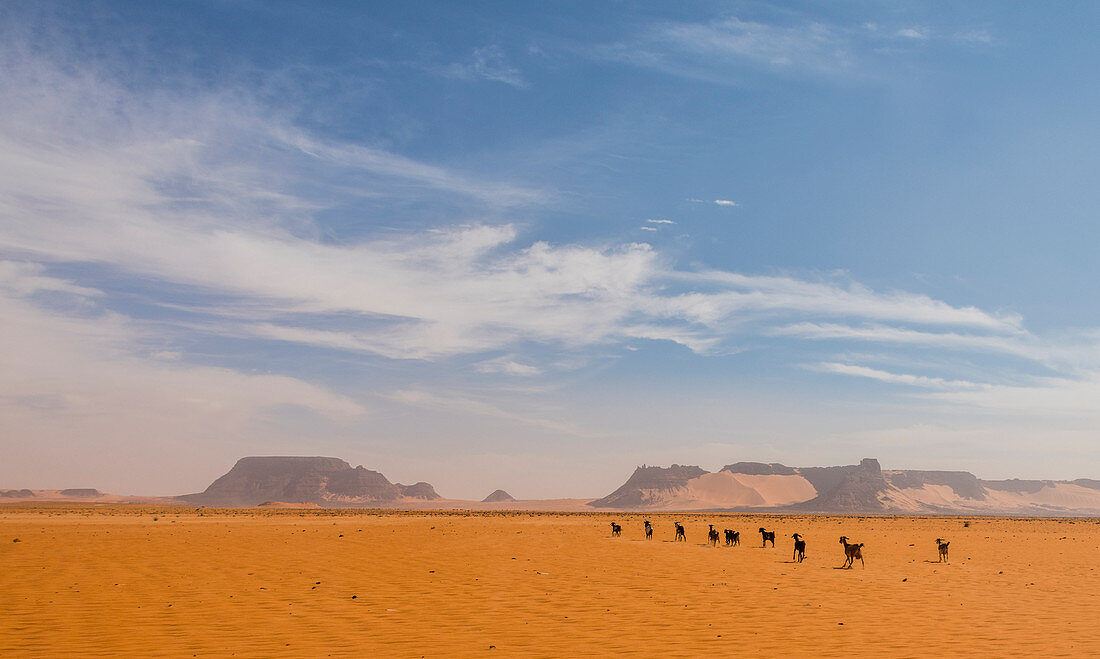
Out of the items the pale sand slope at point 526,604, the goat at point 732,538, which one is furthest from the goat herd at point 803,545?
the pale sand slope at point 526,604

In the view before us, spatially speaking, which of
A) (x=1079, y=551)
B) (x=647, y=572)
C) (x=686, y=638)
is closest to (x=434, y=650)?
(x=686, y=638)

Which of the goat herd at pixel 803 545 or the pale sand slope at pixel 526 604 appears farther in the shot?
the goat herd at pixel 803 545

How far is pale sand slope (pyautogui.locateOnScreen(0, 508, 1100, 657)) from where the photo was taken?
12.0 metres

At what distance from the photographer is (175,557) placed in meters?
25.0

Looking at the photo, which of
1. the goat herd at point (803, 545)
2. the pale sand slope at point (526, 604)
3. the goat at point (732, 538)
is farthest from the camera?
the goat at point (732, 538)

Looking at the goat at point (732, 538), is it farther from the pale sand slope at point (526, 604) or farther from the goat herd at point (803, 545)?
the pale sand slope at point (526, 604)

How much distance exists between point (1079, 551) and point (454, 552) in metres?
31.2

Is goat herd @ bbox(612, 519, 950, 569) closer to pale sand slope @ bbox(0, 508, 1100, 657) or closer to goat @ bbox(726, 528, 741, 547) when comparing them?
goat @ bbox(726, 528, 741, 547)

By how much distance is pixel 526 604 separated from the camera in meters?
16.0

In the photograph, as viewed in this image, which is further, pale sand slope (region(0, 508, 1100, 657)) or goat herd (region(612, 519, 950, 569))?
goat herd (region(612, 519, 950, 569))

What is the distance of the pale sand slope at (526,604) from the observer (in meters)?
12.0

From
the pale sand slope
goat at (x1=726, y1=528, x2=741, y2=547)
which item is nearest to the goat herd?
goat at (x1=726, y1=528, x2=741, y2=547)

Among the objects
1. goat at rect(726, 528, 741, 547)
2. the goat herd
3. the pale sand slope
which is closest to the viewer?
the pale sand slope

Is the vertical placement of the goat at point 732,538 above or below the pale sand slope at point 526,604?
below
